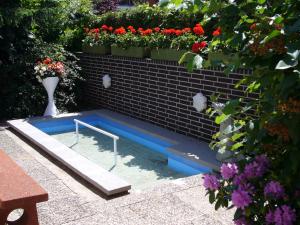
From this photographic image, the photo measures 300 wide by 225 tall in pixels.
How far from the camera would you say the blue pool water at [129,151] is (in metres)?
5.07

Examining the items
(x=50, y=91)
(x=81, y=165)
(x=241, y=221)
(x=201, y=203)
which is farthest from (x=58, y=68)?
(x=241, y=221)

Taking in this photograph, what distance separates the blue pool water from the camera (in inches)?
199

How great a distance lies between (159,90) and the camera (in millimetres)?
6609

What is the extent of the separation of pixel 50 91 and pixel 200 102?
10.9 ft

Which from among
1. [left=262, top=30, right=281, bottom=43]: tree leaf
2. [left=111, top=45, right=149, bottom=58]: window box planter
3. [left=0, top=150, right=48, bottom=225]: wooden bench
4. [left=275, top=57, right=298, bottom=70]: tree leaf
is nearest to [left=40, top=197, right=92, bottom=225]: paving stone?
[left=0, top=150, right=48, bottom=225]: wooden bench

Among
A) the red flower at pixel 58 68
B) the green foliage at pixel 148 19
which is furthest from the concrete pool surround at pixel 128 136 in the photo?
the green foliage at pixel 148 19

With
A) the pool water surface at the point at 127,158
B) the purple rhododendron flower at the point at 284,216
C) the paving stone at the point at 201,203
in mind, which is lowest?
the pool water surface at the point at 127,158

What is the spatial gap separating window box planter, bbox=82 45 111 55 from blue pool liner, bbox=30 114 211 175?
1328 mm

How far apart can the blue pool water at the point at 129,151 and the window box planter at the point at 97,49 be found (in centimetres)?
134

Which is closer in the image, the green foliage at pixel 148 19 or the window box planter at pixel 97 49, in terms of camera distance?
the green foliage at pixel 148 19

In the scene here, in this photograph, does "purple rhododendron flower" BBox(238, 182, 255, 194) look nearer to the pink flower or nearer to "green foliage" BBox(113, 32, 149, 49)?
the pink flower

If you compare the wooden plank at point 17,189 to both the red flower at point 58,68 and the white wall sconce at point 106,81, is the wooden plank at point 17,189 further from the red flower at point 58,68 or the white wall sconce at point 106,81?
the white wall sconce at point 106,81

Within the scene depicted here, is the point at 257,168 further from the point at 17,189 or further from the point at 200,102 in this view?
the point at 200,102

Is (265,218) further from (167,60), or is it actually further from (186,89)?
(167,60)
